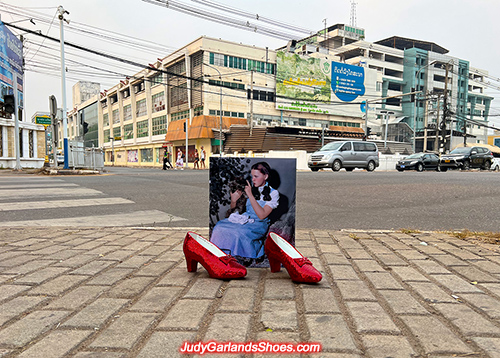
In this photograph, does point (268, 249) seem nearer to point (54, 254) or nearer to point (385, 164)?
point (54, 254)

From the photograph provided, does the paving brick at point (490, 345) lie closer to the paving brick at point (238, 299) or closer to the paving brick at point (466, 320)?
the paving brick at point (466, 320)

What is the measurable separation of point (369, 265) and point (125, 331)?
187cm

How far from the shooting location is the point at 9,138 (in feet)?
85.5

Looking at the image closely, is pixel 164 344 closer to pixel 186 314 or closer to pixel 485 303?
pixel 186 314

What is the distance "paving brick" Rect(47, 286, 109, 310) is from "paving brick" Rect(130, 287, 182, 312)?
31 centimetres

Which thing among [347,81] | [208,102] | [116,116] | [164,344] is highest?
[347,81]

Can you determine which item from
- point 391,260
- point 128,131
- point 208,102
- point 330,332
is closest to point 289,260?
point 330,332

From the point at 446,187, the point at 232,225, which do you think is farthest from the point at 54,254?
the point at 446,187

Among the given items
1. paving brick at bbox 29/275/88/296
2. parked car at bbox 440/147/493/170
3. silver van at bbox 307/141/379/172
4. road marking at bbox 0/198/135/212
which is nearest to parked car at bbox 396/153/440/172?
parked car at bbox 440/147/493/170

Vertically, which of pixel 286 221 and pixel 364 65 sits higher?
pixel 364 65

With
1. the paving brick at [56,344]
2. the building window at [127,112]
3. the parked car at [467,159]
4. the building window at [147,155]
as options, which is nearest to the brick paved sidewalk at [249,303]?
the paving brick at [56,344]

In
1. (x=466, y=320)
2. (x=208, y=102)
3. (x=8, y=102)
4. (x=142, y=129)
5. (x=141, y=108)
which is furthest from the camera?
(x=142, y=129)

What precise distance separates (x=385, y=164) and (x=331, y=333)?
3505cm

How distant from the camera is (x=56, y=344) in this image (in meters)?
1.47
